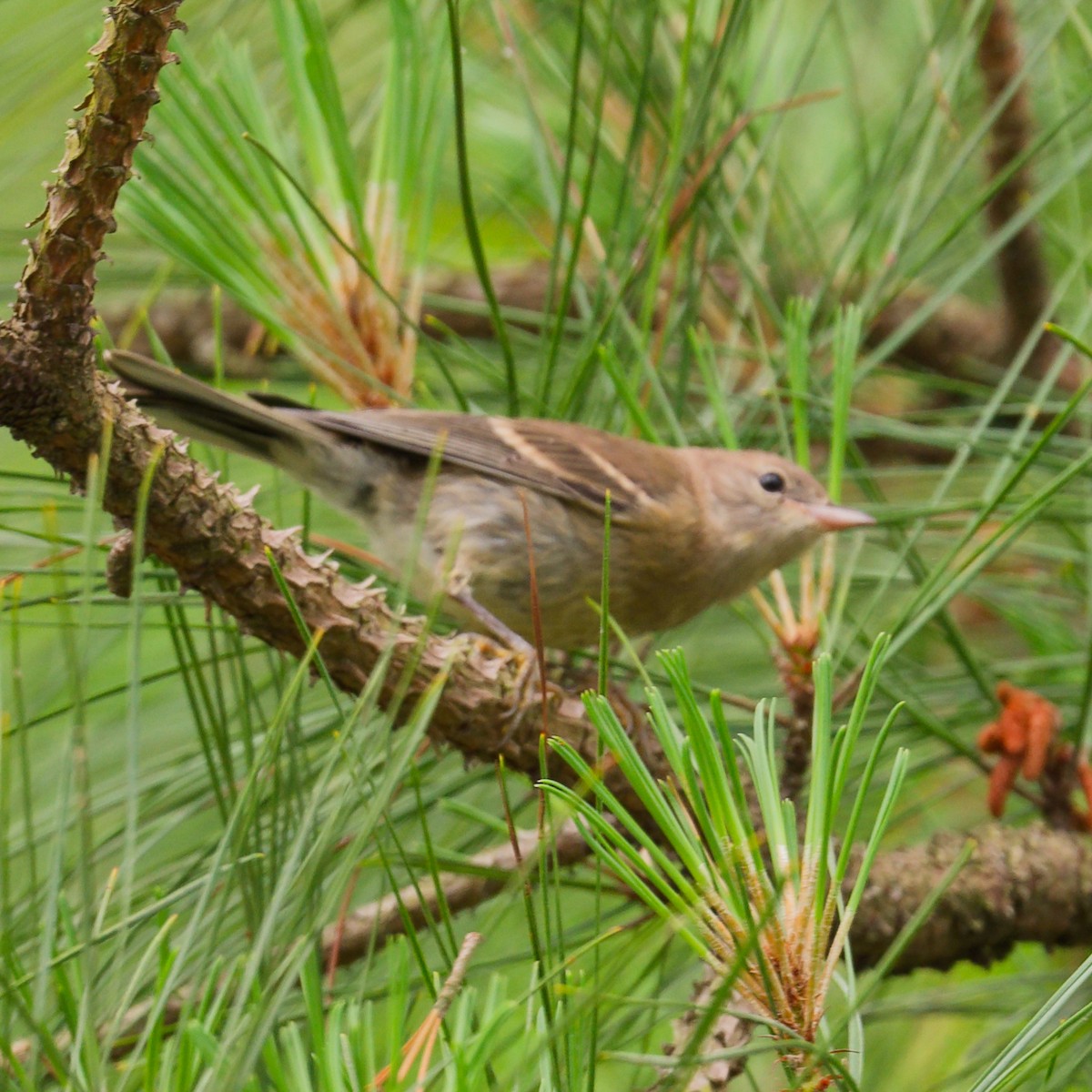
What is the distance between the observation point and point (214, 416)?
2.38 metres

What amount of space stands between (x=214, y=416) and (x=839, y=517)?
1.17 m

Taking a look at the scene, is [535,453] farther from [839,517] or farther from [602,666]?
[602,666]

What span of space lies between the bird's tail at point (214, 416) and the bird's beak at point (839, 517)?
3.32 feet

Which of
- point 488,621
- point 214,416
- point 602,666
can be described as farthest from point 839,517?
point 602,666

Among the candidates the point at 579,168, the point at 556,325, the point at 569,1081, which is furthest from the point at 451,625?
the point at 569,1081

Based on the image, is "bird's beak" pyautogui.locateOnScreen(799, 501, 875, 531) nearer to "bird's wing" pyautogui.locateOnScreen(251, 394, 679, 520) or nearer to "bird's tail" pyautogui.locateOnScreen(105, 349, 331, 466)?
"bird's wing" pyautogui.locateOnScreen(251, 394, 679, 520)

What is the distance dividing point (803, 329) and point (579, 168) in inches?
47.8

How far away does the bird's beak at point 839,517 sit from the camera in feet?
7.53

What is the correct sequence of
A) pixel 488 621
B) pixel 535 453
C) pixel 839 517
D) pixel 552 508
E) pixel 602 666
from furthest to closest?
pixel 552 508
pixel 535 453
pixel 488 621
pixel 839 517
pixel 602 666

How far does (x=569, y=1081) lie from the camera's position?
3.17ft

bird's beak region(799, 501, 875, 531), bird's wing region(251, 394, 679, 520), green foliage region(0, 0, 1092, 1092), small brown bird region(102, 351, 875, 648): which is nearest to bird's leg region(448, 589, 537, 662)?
small brown bird region(102, 351, 875, 648)

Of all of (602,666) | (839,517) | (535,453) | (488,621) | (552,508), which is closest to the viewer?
(602,666)

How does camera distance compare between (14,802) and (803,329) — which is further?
(14,802)

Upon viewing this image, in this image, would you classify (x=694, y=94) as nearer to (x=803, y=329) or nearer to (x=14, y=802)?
(x=803, y=329)
